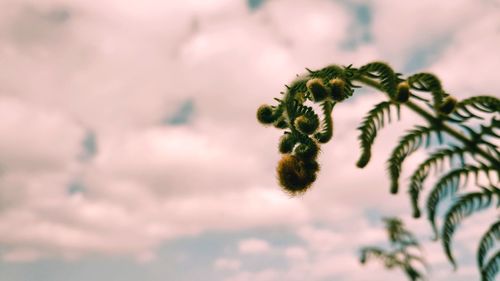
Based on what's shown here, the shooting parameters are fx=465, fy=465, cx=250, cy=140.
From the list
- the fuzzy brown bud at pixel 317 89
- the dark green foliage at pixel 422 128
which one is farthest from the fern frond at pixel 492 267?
the fuzzy brown bud at pixel 317 89

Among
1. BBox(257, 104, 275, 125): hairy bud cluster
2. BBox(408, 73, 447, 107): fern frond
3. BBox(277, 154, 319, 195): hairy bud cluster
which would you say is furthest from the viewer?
BBox(257, 104, 275, 125): hairy bud cluster

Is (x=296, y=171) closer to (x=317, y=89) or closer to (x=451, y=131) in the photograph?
(x=317, y=89)

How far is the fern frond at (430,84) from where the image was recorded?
2.16 meters

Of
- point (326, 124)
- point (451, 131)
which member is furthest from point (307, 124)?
point (451, 131)

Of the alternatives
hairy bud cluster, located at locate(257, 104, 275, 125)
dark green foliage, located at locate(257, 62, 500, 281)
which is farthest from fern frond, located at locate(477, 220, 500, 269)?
hairy bud cluster, located at locate(257, 104, 275, 125)

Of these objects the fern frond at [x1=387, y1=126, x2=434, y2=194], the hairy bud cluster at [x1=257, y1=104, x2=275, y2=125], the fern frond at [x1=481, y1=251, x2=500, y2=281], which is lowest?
the fern frond at [x1=481, y1=251, x2=500, y2=281]

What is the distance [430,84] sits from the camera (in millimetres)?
2195

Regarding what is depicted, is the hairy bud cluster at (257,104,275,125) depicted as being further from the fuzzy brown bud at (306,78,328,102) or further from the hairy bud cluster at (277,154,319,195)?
the fuzzy brown bud at (306,78,328,102)

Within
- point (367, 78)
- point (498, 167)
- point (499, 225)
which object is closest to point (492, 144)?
point (498, 167)

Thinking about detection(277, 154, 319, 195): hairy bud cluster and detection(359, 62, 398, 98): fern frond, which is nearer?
detection(359, 62, 398, 98): fern frond

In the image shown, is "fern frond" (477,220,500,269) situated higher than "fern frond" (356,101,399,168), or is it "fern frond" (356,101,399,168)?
"fern frond" (356,101,399,168)

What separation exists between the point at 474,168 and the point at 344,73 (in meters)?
0.76

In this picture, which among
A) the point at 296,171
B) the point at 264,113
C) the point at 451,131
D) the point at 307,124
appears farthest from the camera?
the point at 264,113

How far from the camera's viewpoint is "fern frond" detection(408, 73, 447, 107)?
2.16 metres
